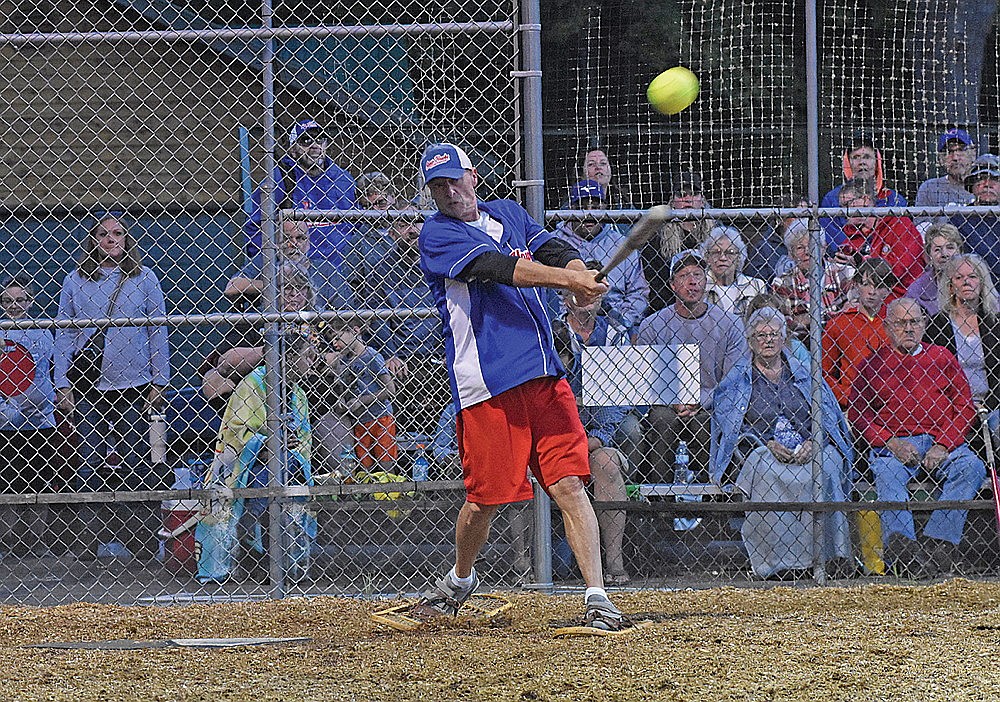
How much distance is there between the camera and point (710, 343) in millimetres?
6531

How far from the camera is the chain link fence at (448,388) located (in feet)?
20.0

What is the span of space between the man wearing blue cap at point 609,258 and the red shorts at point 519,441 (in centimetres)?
162

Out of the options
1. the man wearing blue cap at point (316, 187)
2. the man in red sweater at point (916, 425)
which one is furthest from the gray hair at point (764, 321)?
the man wearing blue cap at point (316, 187)

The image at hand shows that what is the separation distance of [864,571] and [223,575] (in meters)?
3.24

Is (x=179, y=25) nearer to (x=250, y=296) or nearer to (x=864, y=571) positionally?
(x=250, y=296)

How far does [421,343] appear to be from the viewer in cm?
643

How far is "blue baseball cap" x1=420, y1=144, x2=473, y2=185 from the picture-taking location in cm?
486

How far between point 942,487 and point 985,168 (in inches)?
70.2

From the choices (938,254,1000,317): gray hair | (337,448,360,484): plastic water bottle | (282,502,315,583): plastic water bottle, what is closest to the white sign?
(337,448,360,484): plastic water bottle

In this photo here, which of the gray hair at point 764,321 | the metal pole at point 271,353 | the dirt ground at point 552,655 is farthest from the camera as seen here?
the gray hair at point 764,321

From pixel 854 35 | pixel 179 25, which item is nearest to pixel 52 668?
pixel 854 35

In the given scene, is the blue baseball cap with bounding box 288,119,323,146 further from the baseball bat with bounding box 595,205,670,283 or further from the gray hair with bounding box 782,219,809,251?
the baseball bat with bounding box 595,205,670,283

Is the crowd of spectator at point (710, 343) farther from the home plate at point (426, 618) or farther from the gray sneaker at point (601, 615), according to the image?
the gray sneaker at point (601, 615)

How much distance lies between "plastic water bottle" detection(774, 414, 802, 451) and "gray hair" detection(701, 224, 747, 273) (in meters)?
0.83
